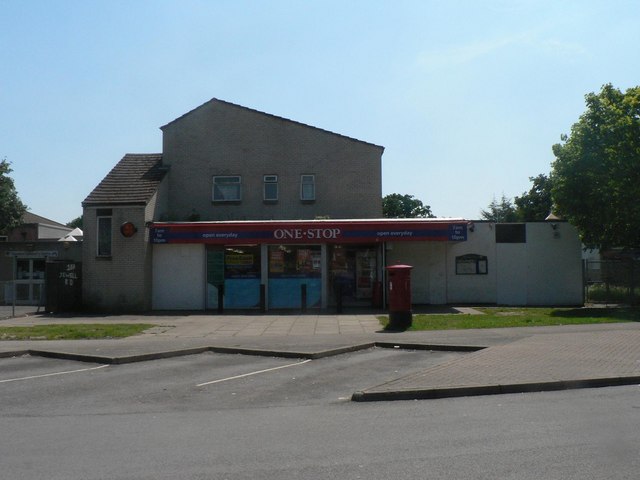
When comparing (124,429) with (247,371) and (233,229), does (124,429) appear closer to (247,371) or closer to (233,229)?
(247,371)

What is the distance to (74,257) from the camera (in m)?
33.2

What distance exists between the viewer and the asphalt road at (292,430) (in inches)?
259

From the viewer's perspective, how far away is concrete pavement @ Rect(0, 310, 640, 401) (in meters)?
10.9

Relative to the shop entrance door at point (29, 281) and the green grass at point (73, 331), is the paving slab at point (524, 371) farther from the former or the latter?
the shop entrance door at point (29, 281)

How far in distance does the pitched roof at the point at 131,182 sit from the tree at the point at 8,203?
907 inches

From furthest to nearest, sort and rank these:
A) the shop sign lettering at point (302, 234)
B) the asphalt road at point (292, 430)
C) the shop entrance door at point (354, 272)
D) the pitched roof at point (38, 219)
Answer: the pitched roof at point (38, 219) < the shop entrance door at point (354, 272) < the shop sign lettering at point (302, 234) < the asphalt road at point (292, 430)

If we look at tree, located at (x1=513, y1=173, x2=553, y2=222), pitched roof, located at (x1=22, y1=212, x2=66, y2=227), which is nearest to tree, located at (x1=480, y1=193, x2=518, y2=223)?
tree, located at (x1=513, y1=173, x2=553, y2=222)

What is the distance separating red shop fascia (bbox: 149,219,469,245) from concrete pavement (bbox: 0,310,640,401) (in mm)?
3590

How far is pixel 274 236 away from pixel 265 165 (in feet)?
20.4

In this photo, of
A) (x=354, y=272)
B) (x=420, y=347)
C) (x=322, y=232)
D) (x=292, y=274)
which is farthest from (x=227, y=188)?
(x=420, y=347)

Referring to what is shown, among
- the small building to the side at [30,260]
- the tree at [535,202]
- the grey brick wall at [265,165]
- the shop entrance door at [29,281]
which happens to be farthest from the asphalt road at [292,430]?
the tree at [535,202]

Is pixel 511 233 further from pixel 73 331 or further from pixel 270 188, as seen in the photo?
pixel 73 331

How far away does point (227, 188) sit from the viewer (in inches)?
1270

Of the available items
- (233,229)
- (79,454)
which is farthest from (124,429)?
(233,229)
